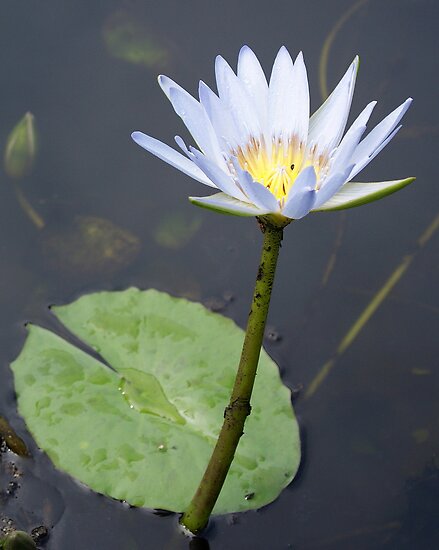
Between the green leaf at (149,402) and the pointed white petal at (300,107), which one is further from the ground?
the pointed white petal at (300,107)

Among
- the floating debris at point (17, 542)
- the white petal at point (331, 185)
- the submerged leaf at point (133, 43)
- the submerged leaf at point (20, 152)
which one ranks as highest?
the submerged leaf at point (133, 43)

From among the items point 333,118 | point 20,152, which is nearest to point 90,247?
point 20,152

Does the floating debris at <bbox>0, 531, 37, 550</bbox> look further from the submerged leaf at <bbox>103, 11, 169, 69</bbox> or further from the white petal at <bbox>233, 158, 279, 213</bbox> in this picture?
the submerged leaf at <bbox>103, 11, 169, 69</bbox>

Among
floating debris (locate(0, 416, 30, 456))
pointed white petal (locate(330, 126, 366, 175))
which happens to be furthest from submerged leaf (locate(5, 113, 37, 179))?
pointed white petal (locate(330, 126, 366, 175))

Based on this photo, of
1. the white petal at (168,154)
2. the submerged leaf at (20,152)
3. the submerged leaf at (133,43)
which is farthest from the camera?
the submerged leaf at (133,43)

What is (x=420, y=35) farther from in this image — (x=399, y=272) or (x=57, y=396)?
(x=57, y=396)

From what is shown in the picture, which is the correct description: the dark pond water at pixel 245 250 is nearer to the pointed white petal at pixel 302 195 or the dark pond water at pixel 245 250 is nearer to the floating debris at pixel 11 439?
the floating debris at pixel 11 439

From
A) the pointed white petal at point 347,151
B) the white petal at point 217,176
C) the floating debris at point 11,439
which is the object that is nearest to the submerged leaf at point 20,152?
the floating debris at point 11,439
